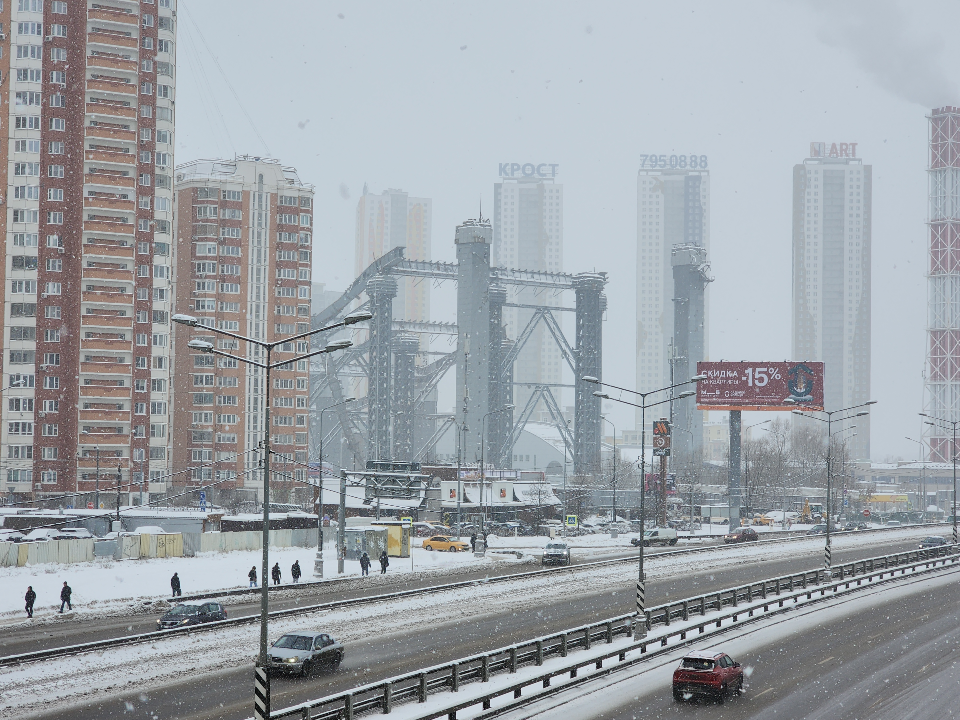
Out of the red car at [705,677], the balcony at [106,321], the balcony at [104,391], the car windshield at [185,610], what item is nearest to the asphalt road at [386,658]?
the car windshield at [185,610]

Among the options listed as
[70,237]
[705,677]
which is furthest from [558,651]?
[70,237]

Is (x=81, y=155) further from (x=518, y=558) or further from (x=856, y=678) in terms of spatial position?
(x=856, y=678)

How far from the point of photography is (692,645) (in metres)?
38.7

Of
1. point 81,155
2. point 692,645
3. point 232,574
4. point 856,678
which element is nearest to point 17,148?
point 81,155

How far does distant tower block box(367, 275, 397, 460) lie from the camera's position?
149 meters

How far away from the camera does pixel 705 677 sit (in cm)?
2884

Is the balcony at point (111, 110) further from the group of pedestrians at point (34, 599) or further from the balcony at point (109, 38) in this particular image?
the group of pedestrians at point (34, 599)

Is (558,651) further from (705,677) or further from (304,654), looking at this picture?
(304,654)

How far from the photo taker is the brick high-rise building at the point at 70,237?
100312 millimetres

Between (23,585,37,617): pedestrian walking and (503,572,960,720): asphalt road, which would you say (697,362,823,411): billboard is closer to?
(503,572,960,720): asphalt road

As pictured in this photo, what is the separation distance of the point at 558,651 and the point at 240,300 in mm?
99506

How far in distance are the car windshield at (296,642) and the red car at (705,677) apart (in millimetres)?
10799

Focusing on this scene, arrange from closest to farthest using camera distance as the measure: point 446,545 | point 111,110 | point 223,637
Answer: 1. point 223,637
2. point 446,545
3. point 111,110

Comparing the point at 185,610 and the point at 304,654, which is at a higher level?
the point at 304,654
